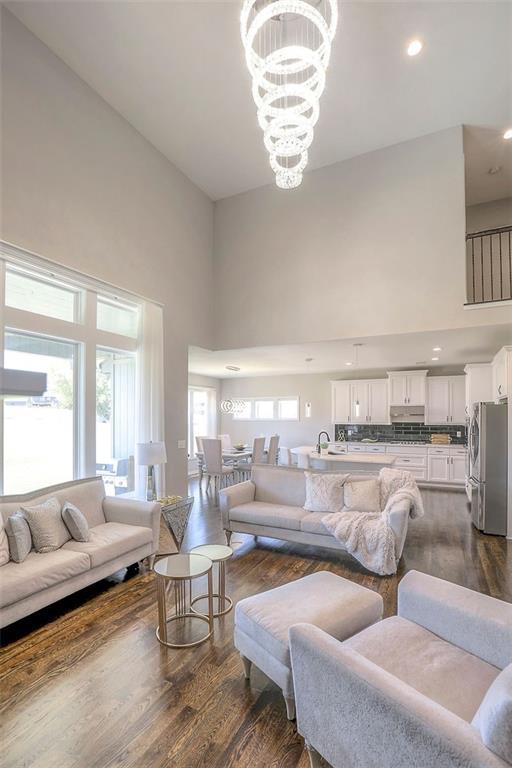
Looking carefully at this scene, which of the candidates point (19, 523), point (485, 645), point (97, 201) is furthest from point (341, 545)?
point (97, 201)

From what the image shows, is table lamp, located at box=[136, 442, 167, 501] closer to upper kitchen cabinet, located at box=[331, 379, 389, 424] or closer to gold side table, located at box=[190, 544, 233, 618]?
gold side table, located at box=[190, 544, 233, 618]

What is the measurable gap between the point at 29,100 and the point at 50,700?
4.62m

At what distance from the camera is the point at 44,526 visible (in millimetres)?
3029

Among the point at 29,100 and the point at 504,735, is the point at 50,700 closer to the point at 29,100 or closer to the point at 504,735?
the point at 504,735

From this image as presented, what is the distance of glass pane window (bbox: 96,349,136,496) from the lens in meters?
4.52

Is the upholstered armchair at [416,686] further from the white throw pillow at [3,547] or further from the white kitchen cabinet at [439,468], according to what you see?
the white kitchen cabinet at [439,468]

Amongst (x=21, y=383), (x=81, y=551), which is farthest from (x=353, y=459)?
(x=21, y=383)

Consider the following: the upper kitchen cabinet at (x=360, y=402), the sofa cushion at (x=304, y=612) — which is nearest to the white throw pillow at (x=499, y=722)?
the sofa cushion at (x=304, y=612)

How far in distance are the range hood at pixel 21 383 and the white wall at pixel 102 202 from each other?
3298 millimetres

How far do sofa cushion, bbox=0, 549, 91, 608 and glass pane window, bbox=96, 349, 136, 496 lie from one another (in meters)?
1.54

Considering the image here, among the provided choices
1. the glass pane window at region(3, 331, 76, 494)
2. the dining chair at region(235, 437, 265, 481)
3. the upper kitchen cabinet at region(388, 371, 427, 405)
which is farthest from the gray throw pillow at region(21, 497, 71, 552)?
the upper kitchen cabinet at region(388, 371, 427, 405)

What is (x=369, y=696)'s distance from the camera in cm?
126

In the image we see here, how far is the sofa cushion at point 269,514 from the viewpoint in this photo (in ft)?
13.2

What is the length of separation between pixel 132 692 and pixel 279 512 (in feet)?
7.55
